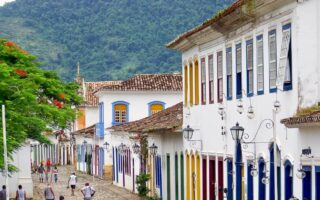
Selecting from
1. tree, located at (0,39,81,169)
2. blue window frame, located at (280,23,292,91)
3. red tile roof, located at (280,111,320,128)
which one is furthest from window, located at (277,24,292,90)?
tree, located at (0,39,81,169)

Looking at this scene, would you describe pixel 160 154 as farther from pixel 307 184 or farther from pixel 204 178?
pixel 307 184

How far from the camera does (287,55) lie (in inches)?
830

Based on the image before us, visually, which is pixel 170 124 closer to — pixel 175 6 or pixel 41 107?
pixel 41 107

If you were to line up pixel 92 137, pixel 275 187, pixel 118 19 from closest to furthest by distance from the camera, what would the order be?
pixel 275 187, pixel 92 137, pixel 118 19

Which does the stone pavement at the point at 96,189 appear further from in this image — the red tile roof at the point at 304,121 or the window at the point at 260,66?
the red tile roof at the point at 304,121

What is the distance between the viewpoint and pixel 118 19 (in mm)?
134250

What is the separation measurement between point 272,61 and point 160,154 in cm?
2060

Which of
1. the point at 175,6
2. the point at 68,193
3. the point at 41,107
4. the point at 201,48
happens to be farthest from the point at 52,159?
the point at 201,48

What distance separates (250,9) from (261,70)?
1.38 metres

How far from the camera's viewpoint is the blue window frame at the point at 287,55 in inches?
827

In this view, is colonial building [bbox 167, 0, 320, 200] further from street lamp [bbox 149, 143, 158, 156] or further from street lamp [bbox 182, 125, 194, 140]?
street lamp [bbox 149, 143, 158, 156]

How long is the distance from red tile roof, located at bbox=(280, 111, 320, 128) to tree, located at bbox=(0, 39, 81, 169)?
44.6 ft

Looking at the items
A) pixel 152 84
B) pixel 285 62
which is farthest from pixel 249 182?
pixel 152 84

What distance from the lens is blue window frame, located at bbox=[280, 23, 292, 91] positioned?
21.0 metres
